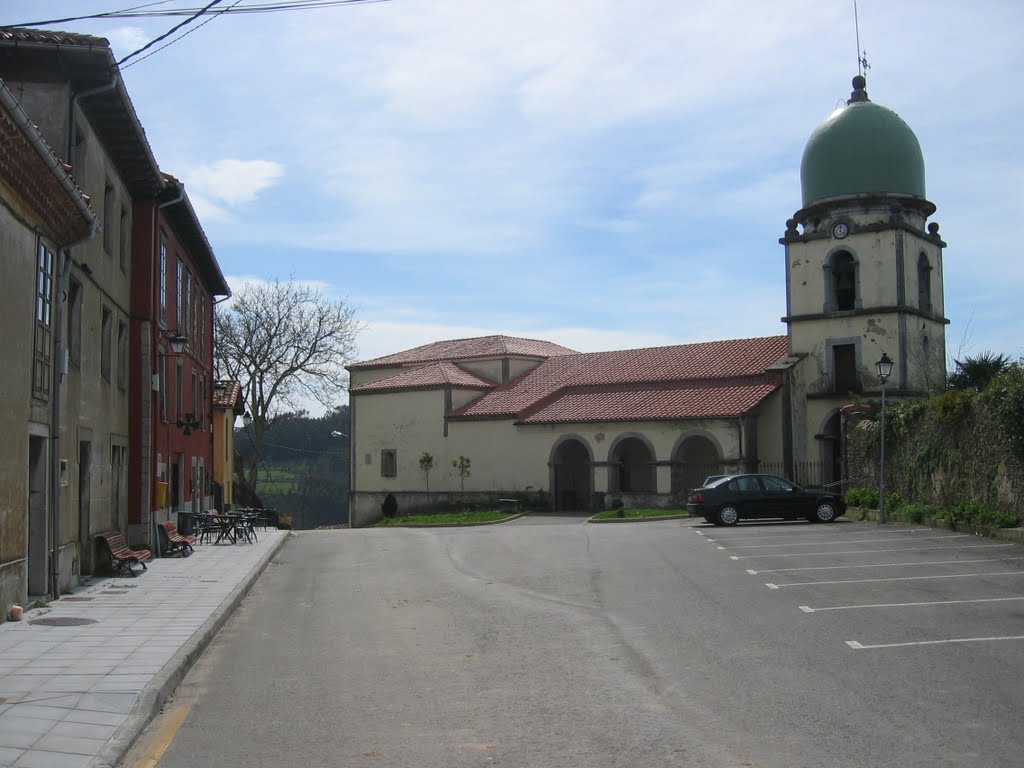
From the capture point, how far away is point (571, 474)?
151 ft

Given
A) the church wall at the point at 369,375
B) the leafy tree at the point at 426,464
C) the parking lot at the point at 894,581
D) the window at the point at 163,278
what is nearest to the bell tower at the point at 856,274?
the leafy tree at the point at 426,464

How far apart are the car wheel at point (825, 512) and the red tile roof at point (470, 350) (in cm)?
2535

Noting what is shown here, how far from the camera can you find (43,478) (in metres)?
13.4

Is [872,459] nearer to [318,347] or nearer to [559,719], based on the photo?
[559,719]

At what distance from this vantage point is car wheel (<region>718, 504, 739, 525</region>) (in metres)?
28.2

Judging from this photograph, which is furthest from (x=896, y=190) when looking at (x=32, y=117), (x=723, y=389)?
(x=32, y=117)

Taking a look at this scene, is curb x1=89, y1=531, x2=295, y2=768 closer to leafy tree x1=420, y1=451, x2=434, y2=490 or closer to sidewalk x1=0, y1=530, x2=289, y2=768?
sidewalk x1=0, y1=530, x2=289, y2=768

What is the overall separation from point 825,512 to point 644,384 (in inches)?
687

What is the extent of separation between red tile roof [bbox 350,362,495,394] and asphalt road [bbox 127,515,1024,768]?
105 ft

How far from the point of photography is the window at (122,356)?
19.3 meters

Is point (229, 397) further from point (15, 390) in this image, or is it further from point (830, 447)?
point (15, 390)

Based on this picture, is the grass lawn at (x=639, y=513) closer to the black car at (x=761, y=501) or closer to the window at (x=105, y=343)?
the black car at (x=761, y=501)

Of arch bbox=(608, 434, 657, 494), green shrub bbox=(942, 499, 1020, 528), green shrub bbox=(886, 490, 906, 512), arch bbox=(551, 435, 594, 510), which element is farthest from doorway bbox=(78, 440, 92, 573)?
arch bbox=(551, 435, 594, 510)

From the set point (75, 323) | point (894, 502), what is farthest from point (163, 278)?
point (894, 502)
